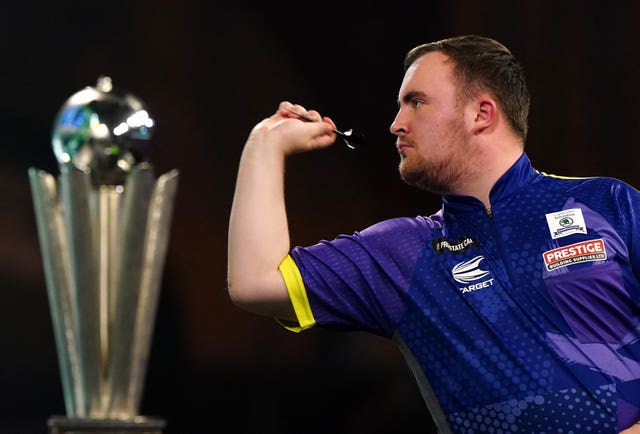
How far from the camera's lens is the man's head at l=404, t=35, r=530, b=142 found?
1.99 metres

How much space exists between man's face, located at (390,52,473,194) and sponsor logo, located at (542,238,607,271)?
0.23m

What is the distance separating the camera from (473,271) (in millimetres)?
1814

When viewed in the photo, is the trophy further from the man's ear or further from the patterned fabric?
the man's ear

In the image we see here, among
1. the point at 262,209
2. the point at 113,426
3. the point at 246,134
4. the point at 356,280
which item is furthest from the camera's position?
the point at 246,134

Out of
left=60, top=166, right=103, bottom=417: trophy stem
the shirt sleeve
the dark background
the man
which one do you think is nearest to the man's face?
the man

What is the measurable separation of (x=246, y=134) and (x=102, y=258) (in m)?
1.60

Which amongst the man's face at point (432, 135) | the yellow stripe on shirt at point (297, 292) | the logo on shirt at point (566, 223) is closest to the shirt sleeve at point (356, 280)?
the yellow stripe on shirt at point (297, 292)

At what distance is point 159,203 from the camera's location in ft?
3.62

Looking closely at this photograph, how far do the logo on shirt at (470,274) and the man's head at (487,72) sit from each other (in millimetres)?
332

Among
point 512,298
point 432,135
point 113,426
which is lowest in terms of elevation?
point 512,298

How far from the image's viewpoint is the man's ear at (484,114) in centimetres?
196

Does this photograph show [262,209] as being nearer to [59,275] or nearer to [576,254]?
[576,254]

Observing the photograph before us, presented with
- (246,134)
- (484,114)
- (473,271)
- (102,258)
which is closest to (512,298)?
(473,271)

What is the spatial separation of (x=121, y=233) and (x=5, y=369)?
131 centimetres
